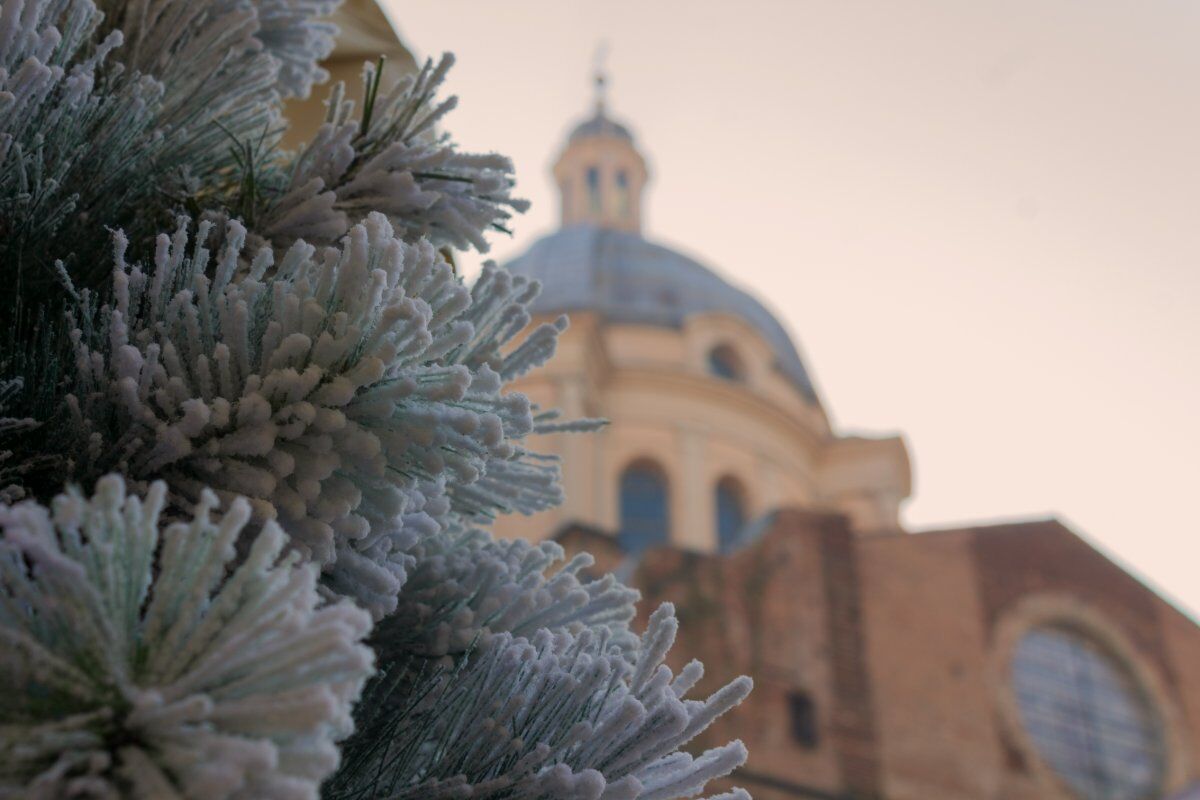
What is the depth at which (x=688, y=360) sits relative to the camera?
26.7 m

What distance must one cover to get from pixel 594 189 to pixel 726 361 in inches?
396

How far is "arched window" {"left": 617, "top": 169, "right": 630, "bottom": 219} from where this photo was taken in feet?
116

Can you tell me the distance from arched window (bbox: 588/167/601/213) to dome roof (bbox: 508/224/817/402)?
2.70 metres

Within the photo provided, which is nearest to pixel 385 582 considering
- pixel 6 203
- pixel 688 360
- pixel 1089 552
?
pixel 6 203

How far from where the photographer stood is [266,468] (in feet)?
3.72

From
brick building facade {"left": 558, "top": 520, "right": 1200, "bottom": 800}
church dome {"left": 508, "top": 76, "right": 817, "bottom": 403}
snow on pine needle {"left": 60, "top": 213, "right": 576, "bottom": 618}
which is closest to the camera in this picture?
snow on pine needle {"left": 60, "top": 213, "right": 576, "bottom": 618}

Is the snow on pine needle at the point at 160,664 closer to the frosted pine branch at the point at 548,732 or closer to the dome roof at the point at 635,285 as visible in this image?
the frosted pine branch at the point at 548,732

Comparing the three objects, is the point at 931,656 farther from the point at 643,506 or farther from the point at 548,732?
the point at 548,732

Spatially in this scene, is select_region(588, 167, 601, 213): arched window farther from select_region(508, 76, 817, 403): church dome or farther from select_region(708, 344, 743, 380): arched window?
select_region(708, 344, 743, 380): arched window

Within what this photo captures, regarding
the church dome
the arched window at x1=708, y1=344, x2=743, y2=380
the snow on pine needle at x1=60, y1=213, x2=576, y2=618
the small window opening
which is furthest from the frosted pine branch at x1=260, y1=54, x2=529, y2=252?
the arched window at x1=708, y1=344, x2=743, y2=380

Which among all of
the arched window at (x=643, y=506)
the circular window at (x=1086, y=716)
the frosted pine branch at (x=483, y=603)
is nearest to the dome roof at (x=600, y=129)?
the arched window at (x=643, y=506)

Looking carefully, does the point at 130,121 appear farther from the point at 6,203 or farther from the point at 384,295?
the point at 384,295

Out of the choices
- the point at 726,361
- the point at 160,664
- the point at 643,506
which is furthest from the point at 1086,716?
the point at 160,664

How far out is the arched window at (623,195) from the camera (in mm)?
35438
